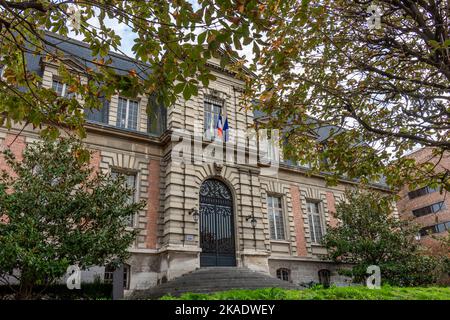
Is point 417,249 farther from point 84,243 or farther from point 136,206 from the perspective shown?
point 84,243

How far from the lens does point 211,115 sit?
62.1ft

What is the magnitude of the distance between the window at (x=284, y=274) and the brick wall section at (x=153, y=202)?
7.52 meters

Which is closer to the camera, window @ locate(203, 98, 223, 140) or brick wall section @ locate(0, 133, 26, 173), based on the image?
brick wall section @ locate(0, 133, 26, 173)

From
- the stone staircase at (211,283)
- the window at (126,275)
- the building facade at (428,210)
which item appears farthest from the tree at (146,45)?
the building facade at (428,210)

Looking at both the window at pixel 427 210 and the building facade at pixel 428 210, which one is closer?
the building facade at pixel 428 210

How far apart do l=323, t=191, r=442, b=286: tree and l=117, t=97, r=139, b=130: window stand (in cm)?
1216

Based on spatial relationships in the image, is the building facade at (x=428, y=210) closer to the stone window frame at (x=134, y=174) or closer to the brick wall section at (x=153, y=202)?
the brick wall section at (x=153, y=202)

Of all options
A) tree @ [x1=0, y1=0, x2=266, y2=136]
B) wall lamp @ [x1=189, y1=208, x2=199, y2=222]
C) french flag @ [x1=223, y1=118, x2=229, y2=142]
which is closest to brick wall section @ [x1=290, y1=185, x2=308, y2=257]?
french flag @ [x1=223, y1=118, x2=229, y2=142]

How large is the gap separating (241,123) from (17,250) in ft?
42.5

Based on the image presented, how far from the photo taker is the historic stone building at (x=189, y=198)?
14891 millimetres

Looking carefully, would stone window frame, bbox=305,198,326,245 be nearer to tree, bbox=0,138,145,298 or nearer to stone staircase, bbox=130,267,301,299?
stone staircase, bbox=130,267,301,299

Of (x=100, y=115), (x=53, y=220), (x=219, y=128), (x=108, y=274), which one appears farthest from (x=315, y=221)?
(x=53, y=220)

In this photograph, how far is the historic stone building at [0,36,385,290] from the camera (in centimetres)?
1489
